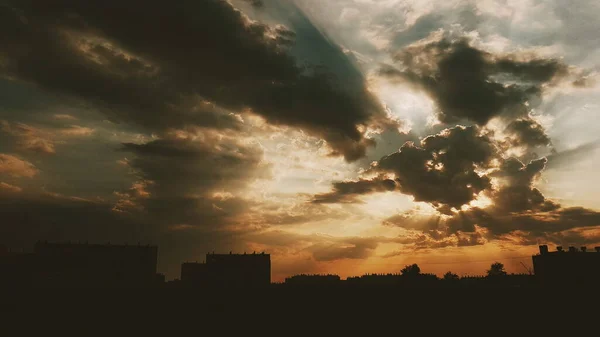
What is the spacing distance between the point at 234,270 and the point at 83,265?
26.2 metres

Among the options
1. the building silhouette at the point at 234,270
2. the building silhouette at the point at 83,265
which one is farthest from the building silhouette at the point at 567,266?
the building silhouette at the point at 83,265

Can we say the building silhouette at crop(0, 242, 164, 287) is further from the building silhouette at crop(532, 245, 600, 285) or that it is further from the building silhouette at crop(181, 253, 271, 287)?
the building silhouette at crop(532, 245, 600, 285)

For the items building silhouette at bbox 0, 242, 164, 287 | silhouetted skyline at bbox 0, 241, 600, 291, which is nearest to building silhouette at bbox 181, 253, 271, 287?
silhouetted skyline at bbox 0, 241, 600, 291

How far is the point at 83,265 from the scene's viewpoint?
7219 cm

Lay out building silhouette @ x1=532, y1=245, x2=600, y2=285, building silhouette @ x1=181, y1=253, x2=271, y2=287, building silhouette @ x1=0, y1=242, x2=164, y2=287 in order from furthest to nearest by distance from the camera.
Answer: building silhouette @ x1=181, y1=253, x2=271, y2=287 → building silhouette @ x1=0, y1=242, x2=164, y2=287 → building silhouette @ x1=532, y1=245, x2=600, y2=285

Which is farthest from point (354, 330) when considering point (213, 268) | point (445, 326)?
point (213, 268)

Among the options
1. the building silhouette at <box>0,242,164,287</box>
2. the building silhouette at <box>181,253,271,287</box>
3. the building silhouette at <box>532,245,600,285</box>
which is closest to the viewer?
the building silhouette at <box>532,245,600,285</box>

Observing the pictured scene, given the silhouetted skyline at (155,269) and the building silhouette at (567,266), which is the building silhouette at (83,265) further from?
the building silhouette at (567,266)

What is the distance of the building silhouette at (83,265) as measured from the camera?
65.4 meters

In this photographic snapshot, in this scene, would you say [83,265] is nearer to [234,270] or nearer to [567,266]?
[234,270]

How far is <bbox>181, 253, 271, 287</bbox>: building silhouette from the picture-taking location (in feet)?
260

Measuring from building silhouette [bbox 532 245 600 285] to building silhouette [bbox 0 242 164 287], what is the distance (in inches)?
2295

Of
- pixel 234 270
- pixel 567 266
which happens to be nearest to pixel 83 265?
pixel 234 270

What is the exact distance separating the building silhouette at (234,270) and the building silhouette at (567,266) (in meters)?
45.7
